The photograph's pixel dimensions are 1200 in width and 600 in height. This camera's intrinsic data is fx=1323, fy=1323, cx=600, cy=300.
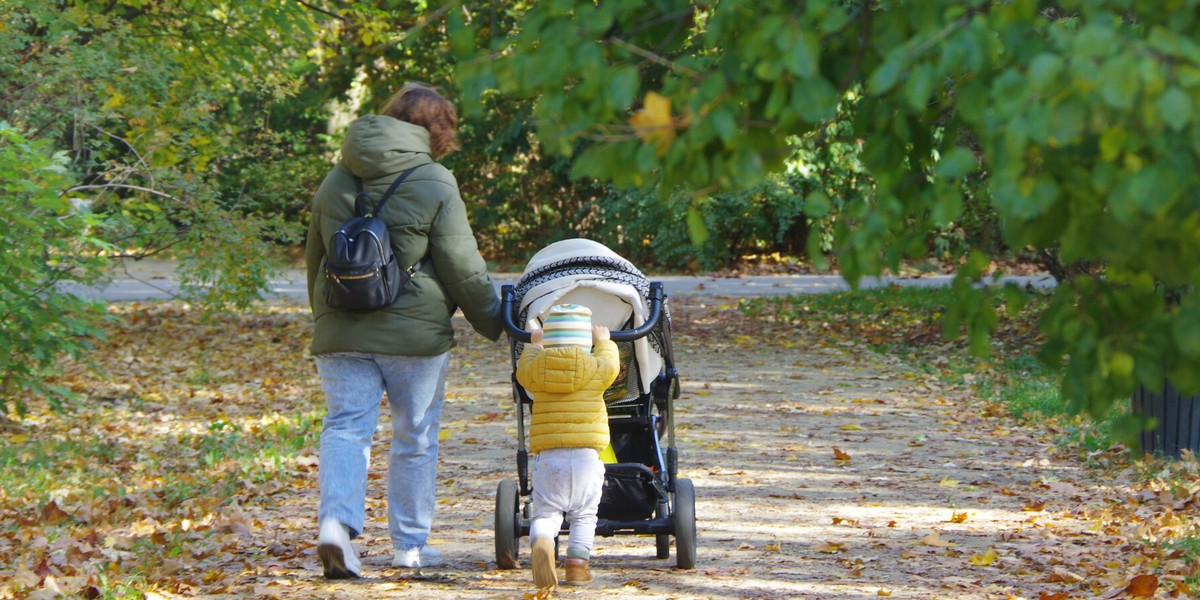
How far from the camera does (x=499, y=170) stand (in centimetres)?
2516

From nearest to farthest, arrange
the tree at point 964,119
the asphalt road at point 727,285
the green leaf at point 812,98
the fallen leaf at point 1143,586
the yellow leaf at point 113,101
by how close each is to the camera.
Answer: the tree at point 964,119 < the green leaf at point 812,98 < the fallen leaf at point 1143,586 < the yellow leaf at point 113,101 < the asphalt road at point 727,285

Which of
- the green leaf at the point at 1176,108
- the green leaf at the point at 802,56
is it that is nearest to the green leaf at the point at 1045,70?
the green leaf at the point at 1176,108

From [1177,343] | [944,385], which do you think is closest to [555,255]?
[1177,343]

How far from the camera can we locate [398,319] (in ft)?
16.9

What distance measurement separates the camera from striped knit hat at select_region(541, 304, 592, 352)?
16.5 ft

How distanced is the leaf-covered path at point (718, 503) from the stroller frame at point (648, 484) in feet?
0.46

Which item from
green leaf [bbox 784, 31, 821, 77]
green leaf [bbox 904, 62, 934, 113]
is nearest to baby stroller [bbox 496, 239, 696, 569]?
green leaf [bbox 784, 31, 821, 77]

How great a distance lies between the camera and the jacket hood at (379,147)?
5.12m

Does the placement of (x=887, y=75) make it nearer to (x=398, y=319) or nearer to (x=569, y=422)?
(x=569, y=422)

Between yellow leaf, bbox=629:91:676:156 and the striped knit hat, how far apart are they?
250cm

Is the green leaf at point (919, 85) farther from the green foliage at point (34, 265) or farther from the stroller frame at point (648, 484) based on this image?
the green foliage at point (34, 265)

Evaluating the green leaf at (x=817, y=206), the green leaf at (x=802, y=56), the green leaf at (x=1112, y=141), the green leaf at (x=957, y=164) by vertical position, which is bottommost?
the green leaf at (x=817, y=206)

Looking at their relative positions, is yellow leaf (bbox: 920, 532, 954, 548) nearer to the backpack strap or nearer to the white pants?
the white pants

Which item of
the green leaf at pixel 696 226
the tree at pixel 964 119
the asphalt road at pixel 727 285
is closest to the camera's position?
the tree at pixel 964 119
